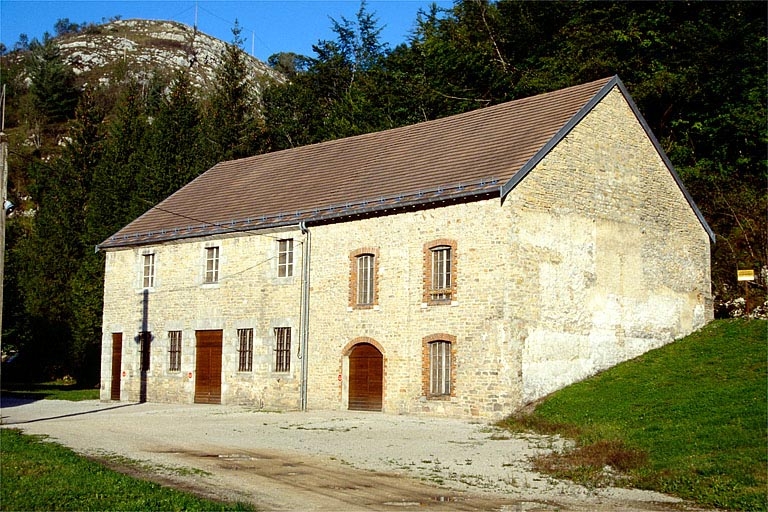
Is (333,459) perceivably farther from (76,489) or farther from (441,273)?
(441,273)

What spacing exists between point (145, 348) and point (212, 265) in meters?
4.90

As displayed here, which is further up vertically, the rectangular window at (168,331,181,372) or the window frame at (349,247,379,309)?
the window frame at (349,247,379,309)

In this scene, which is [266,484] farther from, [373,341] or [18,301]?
[18,301]

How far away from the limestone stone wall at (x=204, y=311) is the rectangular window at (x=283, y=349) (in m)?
0.17

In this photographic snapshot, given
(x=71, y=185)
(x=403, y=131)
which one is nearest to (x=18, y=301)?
(x=71, y=185)

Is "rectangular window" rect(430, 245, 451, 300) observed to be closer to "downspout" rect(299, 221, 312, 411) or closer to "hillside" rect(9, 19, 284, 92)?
"downspout" rect(299, 221, 312, 411)

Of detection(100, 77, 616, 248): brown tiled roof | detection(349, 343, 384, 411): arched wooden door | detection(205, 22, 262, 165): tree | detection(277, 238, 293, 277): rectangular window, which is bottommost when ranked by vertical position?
detection(349, 343, 384, 411): arched wooden door

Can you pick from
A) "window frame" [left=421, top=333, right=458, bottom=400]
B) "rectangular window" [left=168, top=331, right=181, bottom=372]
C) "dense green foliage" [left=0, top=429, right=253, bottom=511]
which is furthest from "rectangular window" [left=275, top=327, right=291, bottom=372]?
"dense green foliage" [left=0, top=429, right=253, bottom=511]

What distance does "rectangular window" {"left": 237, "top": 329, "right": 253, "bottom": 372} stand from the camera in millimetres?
29542

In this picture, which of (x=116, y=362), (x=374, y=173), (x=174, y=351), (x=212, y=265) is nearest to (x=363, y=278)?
(x=374, y=173)

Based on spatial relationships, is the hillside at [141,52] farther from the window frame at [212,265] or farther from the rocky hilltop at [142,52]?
the window frame at [212,265]

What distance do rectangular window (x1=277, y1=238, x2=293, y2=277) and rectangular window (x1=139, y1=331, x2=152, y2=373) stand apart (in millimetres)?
7420

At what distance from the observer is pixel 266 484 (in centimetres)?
1266

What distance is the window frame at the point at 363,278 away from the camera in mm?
26078
